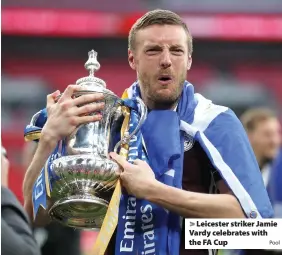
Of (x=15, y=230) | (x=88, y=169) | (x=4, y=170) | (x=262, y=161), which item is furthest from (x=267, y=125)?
(x=15, y=230)

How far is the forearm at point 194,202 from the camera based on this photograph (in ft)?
6.63

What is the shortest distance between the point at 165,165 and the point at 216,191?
7.4 inches

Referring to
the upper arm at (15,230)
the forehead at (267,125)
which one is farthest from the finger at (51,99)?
the forehead at (267,125)

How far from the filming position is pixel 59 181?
214 centimetres

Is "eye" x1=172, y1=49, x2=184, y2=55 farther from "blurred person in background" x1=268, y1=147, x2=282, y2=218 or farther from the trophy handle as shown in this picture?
"blurred person in background" x1=268, y1=147, x2=282, y2=218

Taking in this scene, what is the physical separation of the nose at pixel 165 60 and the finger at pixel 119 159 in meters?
0.28

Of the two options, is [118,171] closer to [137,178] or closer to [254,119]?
[137,178]

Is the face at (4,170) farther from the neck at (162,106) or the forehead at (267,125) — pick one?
the forehead at (267,125)

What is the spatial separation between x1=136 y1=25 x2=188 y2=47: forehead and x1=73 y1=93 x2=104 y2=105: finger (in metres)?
0.20

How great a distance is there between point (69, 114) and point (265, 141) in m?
2.14

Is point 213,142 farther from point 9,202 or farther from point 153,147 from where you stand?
point 9,202

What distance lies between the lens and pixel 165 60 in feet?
7.07

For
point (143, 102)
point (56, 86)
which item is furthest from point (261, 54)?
point (143, 102)

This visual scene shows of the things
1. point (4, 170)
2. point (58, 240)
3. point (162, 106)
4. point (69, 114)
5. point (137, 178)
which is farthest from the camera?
point (58, 240)
